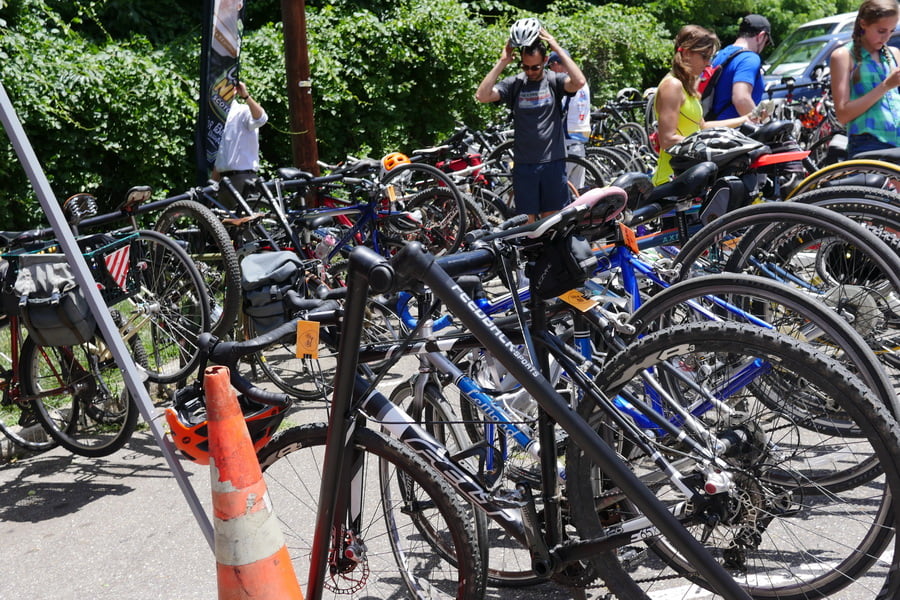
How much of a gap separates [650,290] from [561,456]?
123 centimetres

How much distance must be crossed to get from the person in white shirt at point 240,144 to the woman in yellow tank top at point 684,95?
318 cm

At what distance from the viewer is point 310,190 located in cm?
719

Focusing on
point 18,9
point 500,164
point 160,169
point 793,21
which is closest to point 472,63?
point 500,164

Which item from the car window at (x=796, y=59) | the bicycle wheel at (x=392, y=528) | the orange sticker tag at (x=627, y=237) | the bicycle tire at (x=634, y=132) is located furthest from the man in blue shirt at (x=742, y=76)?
the car window at (x=796, y=59)

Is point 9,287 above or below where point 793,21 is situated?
below

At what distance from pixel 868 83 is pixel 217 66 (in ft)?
16.4

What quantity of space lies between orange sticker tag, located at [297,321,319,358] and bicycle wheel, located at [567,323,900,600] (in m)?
0.81

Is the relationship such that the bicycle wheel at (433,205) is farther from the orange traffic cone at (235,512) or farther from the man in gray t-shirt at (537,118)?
the orange traffic cone at (235,512)

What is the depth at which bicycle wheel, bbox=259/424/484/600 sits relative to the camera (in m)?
2.62

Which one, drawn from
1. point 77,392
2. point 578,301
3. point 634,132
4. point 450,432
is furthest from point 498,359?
point 634,132

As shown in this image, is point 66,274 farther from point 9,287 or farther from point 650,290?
point 650,290

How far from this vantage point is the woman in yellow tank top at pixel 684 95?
5.52m

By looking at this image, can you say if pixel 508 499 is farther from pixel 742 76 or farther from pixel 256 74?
pixel 256 74

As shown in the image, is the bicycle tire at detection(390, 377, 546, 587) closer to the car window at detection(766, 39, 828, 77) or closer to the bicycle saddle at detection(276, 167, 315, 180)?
the bicycle saddle at detection(276, 167, 315, 180)
